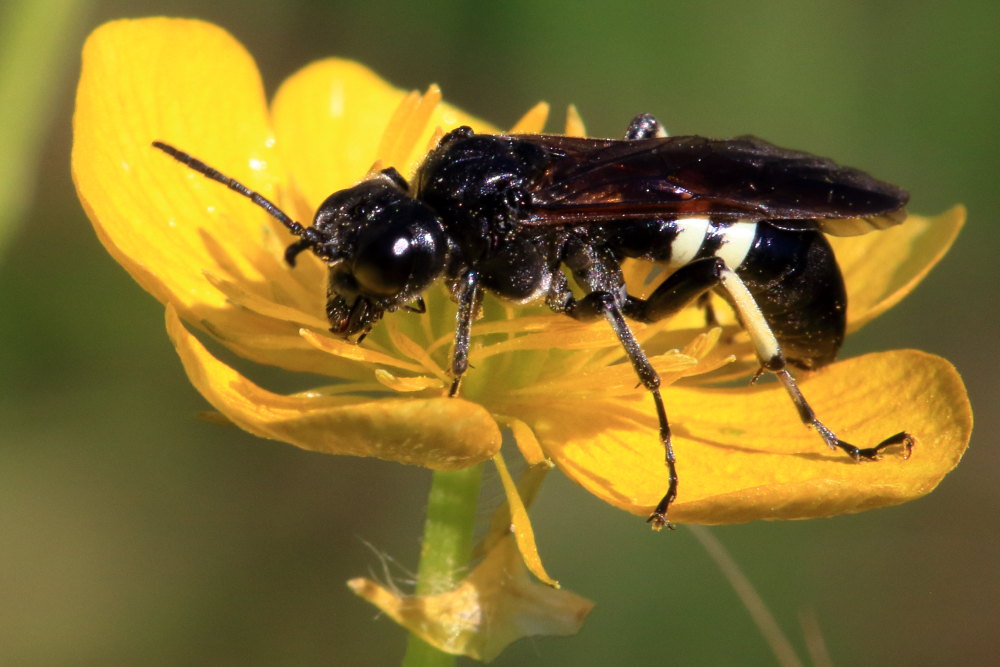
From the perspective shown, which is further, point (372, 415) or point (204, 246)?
point (204, 246)

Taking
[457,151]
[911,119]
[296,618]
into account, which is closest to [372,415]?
[457,151]

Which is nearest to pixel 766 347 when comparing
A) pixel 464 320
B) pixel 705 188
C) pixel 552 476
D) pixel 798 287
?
pixel 798 287

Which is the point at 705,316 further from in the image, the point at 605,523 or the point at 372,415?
the point at 605,523

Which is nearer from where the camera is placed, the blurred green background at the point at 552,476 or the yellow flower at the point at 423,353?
the yellow flower at the point at 423,353

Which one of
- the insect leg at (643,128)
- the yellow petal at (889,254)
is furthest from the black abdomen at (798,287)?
the insect leg at (643,128)

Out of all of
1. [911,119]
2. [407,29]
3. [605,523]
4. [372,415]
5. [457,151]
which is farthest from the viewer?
[407,29]

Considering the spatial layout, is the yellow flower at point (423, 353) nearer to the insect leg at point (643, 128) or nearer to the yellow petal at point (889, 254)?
the yellow petal at point (889, 254)

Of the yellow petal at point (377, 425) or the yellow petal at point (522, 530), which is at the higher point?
the yellow petal at point (377, 425)

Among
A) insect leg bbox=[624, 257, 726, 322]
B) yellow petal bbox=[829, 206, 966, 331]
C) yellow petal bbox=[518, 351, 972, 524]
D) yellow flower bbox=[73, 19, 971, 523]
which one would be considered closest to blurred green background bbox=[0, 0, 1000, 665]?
yellow flower bbox=[73, 19, 971, 523]

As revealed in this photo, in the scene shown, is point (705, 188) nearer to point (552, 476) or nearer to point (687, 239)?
point (687, 239)
